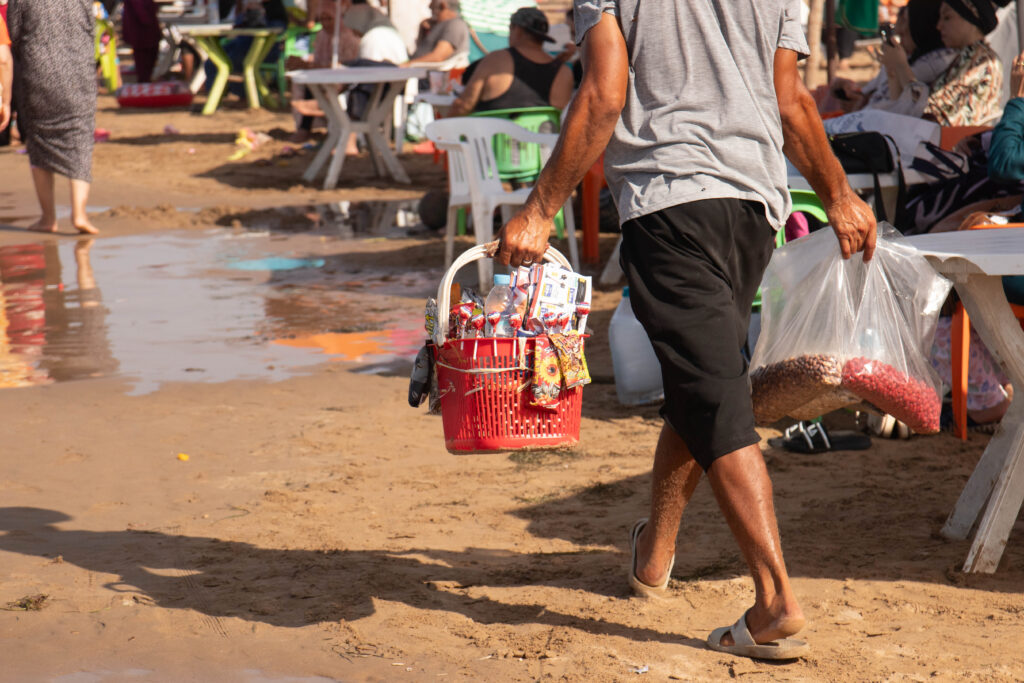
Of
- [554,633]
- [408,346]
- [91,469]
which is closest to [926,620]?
[554,633]

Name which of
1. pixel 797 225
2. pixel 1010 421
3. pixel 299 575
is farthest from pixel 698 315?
pixel 797 225

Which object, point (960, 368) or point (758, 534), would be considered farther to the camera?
point (960, 368)

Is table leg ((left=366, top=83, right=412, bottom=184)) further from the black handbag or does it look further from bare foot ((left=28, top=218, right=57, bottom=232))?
the black handbag

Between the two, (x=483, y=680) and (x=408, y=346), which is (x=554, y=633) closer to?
(x=483, y=680)

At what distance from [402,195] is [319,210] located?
1056 millimetres

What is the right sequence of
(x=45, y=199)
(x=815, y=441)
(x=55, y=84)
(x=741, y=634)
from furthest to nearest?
(x=45, y=199) → (x=55, y=84) → (x=815, y=441) → (x=741, y=634)

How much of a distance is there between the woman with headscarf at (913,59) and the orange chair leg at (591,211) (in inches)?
69.2

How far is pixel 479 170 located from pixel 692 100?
183 inches

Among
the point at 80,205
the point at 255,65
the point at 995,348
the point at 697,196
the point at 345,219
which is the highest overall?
the point at 697,196

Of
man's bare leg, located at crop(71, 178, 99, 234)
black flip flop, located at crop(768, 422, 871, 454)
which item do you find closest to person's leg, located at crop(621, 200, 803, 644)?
black flip flop, located at crop(768, 422, 871, 454)

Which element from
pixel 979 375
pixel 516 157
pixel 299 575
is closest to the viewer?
pixel 299 575

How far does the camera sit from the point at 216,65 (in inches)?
702

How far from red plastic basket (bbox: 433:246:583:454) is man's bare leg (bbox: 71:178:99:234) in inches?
299

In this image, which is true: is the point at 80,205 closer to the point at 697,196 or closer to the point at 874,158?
the point at 874,158
